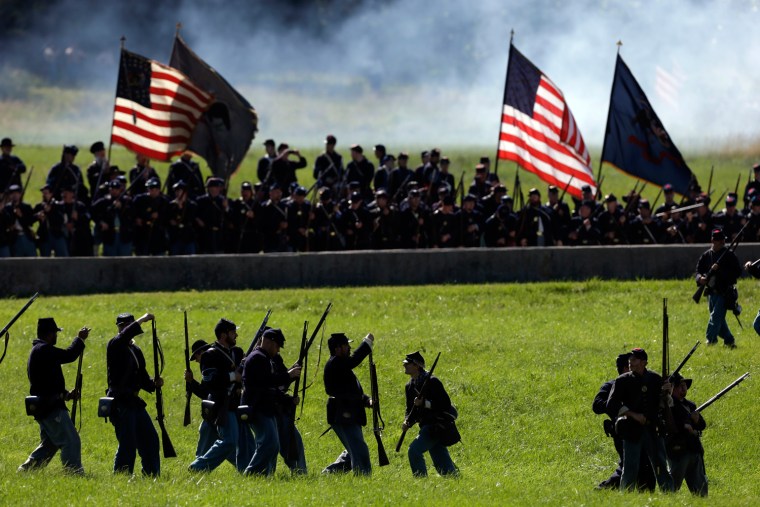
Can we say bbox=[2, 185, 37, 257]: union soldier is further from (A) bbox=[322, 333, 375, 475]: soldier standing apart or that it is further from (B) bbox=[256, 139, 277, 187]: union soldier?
(A) bbox=[322, 333, 375, 475]: soldier standing apart

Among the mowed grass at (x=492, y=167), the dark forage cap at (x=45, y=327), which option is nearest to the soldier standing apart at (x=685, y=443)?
the dark forage cap at (x=45, y=327)

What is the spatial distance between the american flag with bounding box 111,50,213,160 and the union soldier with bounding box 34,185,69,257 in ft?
5.03

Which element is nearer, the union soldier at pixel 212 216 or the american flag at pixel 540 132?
the union soldier at pixel 212 216

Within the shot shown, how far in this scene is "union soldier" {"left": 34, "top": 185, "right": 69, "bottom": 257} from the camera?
28.2m

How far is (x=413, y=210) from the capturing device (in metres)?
28.5

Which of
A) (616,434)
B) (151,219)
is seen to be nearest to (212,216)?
(151,219)

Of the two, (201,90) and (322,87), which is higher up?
(322,87)

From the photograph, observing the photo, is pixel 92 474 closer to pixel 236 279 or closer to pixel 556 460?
pixel 556 460

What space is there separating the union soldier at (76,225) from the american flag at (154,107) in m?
1.30

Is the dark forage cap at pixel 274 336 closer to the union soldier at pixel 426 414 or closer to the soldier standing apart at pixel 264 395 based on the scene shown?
the soldier standing apart at pixel 264 395

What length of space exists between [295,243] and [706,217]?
727cm

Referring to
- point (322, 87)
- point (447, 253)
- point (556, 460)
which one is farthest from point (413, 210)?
point (322, 87)

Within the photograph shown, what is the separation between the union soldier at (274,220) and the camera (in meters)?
28.3

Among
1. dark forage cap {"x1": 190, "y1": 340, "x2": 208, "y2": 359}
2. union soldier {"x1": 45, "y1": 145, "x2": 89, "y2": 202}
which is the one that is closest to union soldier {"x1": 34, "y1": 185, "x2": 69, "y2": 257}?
union soldier {"x1": 45, "y1": 145, "x2": 89, "y2": 202}
